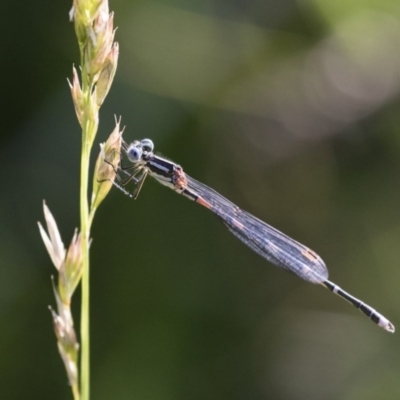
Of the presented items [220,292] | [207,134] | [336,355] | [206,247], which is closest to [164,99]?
[207,134]

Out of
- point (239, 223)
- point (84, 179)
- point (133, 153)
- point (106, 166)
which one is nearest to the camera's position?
point (84, 179)

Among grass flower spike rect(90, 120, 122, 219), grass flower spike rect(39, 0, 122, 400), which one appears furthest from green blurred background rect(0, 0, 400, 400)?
grass flower spike rect(39, 0, 122, 400)

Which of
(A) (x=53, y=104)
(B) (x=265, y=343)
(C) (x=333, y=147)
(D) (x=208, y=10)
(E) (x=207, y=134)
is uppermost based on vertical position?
(D) (x=208, y=10)

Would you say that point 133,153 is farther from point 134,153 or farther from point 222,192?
point 222,192

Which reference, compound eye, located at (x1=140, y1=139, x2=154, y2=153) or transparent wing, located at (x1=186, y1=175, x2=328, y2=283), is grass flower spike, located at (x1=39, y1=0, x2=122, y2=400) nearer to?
compound eye, located at (x1=140, y1=139, x2=154, y2=153)

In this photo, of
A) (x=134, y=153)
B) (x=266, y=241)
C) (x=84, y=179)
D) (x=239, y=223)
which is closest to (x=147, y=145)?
(x=134, y=153)

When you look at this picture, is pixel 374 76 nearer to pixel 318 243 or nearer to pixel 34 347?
pixel 318 243
